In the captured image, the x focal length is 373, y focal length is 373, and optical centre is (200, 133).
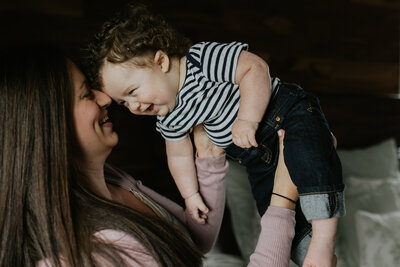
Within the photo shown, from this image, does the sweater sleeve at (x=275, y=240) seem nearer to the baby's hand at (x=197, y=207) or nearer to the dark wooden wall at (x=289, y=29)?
the baby's hand at (x=197, y=207)

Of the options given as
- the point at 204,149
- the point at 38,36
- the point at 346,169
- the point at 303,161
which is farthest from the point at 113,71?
the point at 346,169

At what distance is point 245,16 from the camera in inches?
83.2

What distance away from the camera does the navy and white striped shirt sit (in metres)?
0.84

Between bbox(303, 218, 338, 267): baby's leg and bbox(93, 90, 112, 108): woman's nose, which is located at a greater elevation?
bbox(93, 90, 112, 108): woman's nose

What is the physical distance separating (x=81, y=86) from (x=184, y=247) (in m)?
0.48

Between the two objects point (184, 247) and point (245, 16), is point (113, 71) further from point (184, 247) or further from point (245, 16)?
point (245, 16)

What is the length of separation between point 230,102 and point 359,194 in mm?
1317

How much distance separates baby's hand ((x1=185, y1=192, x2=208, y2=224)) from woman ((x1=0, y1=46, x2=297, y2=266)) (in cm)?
20

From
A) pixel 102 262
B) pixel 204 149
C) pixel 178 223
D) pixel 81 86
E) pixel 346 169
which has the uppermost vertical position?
pixel 81 86

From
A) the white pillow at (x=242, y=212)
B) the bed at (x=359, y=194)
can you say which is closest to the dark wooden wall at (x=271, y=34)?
the bed at (x=359, y=194)

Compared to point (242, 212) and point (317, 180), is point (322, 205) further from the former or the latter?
point (242, 212)

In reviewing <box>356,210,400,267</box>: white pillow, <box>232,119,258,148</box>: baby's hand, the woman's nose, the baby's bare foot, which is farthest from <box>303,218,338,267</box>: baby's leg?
<box>356,210,400,267</box>: white pillow

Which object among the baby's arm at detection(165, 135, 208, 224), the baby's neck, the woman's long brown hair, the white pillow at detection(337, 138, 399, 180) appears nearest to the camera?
the woman's long brown hair

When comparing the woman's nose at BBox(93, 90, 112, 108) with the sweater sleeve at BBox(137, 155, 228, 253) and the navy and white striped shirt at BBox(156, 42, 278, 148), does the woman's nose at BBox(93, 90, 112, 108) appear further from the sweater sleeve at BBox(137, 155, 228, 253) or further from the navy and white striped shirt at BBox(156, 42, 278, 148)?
the sweater sleeve at BBox(137, 155, 228, 253)
